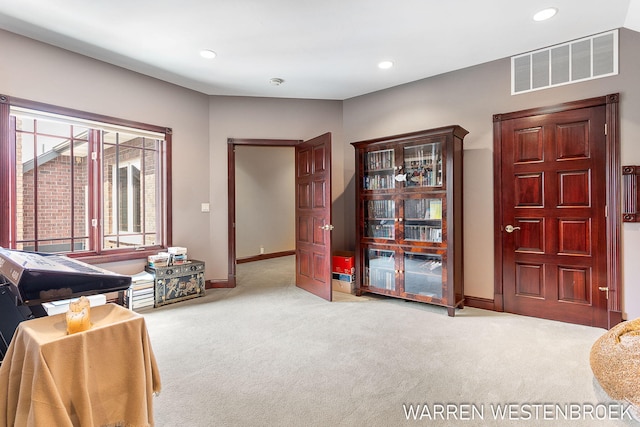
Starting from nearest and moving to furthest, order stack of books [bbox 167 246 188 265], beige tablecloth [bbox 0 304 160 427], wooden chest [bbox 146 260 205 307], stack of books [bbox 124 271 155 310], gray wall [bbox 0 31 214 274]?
beige tablecloth [bbox 0 304 160 427] < gray wall [bbox 0 31 214 274] < stack of books [bbox 124 271 155 310] < wooden chest [bbox 146 260 205 307] < stack of books [bbox 167 246 188 265]

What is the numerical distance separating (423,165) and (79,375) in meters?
3.39

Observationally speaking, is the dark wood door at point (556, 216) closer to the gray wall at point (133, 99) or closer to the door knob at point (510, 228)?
the door knob at point (510, 228)

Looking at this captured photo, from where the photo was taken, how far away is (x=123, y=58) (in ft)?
11.2

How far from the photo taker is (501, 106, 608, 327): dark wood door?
300cm

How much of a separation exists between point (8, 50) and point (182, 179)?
6.40ft

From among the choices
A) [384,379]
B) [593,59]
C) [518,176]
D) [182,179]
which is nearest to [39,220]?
[182,179]

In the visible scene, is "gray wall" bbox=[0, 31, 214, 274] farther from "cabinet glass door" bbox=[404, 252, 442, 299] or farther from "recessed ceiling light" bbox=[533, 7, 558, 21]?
"recessed ceiling light" bbox=[533, 7, 558, 21]

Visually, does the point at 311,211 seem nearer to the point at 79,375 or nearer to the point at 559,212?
the point at 559,212

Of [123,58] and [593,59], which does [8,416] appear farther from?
[593,59]

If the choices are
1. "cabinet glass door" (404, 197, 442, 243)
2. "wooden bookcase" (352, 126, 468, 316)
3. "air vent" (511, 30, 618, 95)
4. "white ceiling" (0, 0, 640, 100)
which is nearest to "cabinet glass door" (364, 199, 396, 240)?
"wooden bookcase" (352, 126, 468, 316)

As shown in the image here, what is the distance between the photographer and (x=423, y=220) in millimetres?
3654

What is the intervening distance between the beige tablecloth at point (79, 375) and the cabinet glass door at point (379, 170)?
121 inches

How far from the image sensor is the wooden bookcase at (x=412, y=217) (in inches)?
134

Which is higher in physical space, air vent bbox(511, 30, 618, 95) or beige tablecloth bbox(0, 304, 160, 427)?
air vent bbox(511, 30, 618, 95)
